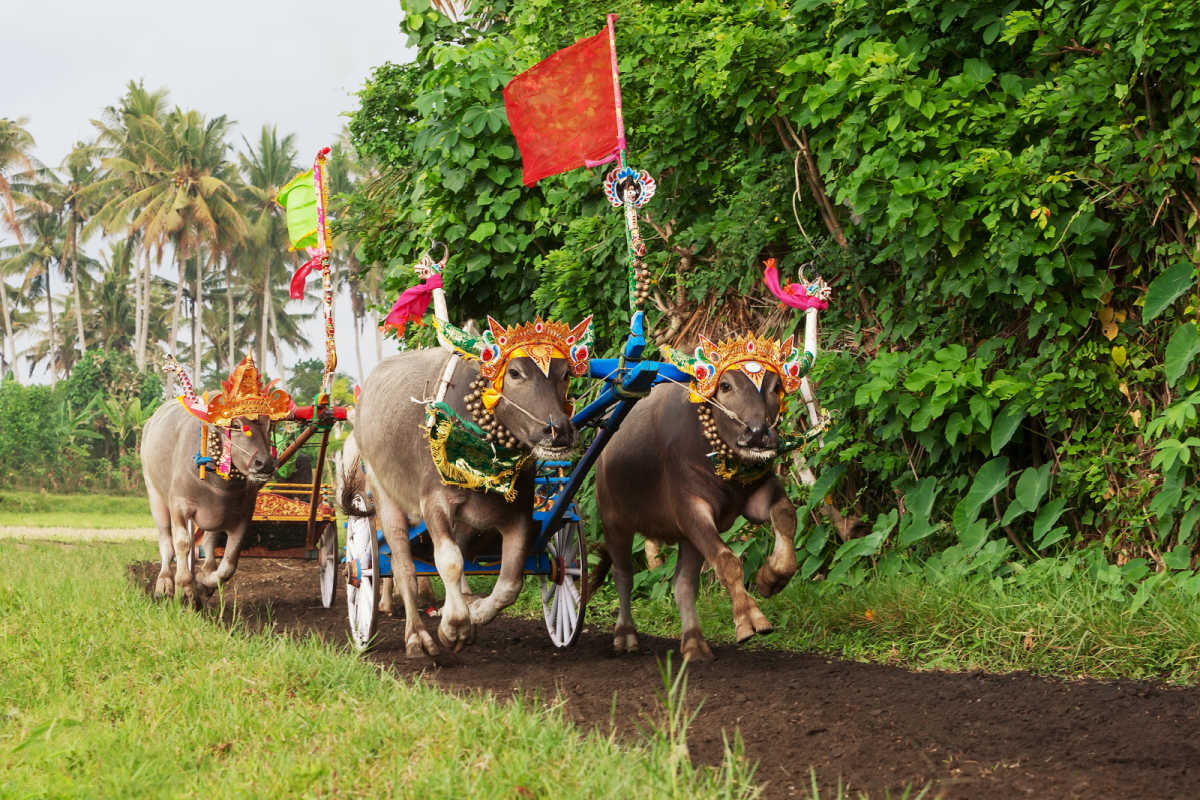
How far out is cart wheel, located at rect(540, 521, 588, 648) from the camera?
7.25 metres

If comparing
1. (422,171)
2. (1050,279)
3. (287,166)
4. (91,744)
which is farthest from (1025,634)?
(287,166)

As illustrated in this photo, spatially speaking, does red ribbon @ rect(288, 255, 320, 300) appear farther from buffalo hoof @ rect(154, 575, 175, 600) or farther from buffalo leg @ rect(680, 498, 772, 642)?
buffalo leg @ rect(680, 498, 772, 642)

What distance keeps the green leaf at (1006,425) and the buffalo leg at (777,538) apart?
4.35 ft

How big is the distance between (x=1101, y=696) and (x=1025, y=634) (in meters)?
0.93

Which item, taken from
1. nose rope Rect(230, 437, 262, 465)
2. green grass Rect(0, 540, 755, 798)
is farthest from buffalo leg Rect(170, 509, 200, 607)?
green grass Rect(0, 540, 755, 798)

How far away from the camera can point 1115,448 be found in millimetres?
6453

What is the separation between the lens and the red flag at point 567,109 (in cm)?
665

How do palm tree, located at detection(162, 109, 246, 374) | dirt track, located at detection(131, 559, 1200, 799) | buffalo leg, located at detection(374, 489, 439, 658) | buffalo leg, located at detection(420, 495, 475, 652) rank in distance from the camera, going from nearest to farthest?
dirt track, located at detection(131, 559, 1200, 799) → buffalo leg, located at detection(420, 495, 475, 652) → buffalo leg, located at detection(374, 489, 439, 658) → palm tree, located at detection(162, 109, 246, 374)

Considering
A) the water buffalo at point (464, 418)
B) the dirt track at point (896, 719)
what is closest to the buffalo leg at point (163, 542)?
the water buffalo at point (464, 418)

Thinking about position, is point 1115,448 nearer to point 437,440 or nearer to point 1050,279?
point 1050,279

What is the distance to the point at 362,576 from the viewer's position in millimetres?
7605

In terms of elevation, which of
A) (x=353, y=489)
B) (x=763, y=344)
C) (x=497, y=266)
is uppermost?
(x=497, y=266)

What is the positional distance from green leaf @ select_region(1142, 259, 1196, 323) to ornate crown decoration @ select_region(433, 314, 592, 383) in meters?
2.90

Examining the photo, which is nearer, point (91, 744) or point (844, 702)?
point (91, 744)
